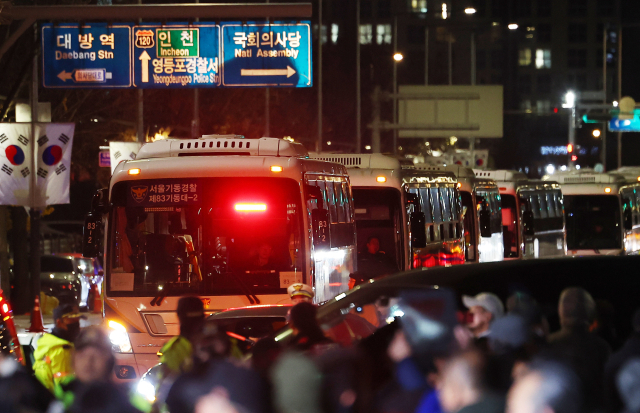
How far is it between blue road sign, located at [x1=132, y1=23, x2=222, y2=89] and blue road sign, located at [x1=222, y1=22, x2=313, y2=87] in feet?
0.86

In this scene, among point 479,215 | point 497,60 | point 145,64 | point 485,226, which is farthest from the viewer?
point 497,60

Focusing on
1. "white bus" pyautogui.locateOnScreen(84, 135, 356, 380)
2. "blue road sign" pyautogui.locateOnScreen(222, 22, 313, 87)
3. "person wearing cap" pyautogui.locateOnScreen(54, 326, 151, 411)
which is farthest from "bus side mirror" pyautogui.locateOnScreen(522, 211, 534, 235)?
"person wearing cap" pyautogui.locateOnScreen(54, 326, 151, 411)

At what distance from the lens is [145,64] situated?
19.5 m

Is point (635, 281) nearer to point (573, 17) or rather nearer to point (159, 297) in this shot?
point (159, 297)

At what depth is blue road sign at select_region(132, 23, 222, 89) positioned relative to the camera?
19438mm

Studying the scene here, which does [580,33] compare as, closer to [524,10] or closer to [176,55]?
[524,10]

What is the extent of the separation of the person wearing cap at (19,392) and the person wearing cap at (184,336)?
0.82 metres

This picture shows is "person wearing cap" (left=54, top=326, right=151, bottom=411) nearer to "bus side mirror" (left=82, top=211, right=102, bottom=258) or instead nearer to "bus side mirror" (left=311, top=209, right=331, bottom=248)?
"bus side mirror" (left=82, top=211, right=102, bottom=258)

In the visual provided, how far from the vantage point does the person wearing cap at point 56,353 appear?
745cm

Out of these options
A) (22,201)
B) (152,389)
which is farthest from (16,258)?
(152,389)

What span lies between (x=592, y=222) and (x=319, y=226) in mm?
19800

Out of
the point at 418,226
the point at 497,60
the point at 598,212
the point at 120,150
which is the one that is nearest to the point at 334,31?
the point at 497,60

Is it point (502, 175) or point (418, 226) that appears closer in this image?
point (418, 226)

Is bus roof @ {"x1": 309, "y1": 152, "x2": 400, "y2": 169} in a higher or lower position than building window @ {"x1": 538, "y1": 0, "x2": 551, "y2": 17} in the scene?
lower
